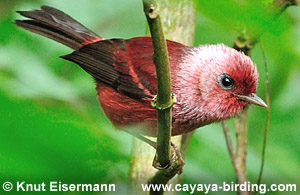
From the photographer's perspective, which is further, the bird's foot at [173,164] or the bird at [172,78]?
the bird at [172,78]

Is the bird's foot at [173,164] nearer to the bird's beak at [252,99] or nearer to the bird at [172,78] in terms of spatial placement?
the bird at [172,78]

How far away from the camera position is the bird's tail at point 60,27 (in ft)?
12.7

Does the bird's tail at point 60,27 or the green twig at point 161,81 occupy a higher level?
the bird's tail at point 60,27

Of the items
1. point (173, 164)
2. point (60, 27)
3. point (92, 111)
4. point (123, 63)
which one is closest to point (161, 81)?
point (92, 111)

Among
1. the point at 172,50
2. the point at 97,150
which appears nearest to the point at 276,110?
the point at 172,50

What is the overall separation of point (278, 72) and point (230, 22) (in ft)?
9.60

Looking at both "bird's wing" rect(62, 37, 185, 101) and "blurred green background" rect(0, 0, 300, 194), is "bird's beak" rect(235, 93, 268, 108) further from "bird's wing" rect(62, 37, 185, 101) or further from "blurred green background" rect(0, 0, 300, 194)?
"bird's wing" rect(62, 37, 185, 101)

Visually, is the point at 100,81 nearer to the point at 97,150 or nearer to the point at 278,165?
the point at 278,165

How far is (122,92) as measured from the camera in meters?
3.64

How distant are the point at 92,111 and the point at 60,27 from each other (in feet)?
8.38

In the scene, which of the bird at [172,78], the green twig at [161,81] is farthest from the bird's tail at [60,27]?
the green twig at [161,81]

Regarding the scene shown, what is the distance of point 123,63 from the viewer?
3.69 m

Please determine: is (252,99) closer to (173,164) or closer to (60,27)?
(173,164)

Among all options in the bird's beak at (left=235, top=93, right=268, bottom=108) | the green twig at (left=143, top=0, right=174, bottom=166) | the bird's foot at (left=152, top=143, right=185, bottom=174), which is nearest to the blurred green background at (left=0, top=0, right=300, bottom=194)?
the bird's foot at (left=152, top=143, right=185, bottom=174)
